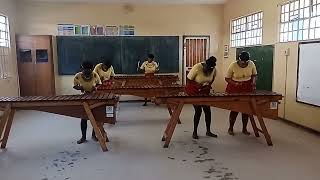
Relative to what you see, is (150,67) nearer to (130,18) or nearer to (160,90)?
(130,18)

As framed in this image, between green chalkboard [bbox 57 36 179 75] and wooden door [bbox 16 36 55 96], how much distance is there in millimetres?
349

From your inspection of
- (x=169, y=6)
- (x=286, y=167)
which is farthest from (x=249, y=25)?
(x=286, y=167)

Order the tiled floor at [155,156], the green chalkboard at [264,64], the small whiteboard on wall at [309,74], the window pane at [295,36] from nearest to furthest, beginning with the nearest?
the tiled floor at [155,156] → the small whiteboard on wall at [309,74] → the window pane at [295,36] → the green chalkboard at [264,64]

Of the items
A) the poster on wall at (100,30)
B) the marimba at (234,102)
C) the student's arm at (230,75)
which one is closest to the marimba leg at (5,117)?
the marimba at (234,102)

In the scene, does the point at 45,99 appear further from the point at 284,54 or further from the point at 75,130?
the point at 284,54

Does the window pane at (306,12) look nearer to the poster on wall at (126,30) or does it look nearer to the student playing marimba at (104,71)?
the student playing marimba at (104,71)

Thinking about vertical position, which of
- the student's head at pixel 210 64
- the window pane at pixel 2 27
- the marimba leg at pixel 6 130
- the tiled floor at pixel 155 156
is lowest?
the tiled floor at pixel 155 156

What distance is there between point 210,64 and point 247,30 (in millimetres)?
3687

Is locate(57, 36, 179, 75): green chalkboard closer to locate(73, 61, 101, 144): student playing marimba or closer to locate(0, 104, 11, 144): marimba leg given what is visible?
locate(73, 61, 101, 144): student playing marimba

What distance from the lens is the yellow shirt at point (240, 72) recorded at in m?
4.86

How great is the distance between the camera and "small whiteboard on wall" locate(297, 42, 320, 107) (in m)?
4.97

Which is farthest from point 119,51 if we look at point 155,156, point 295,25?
point 155,156

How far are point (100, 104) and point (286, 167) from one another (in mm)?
2453

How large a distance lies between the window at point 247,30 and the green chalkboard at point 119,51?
1.65m
